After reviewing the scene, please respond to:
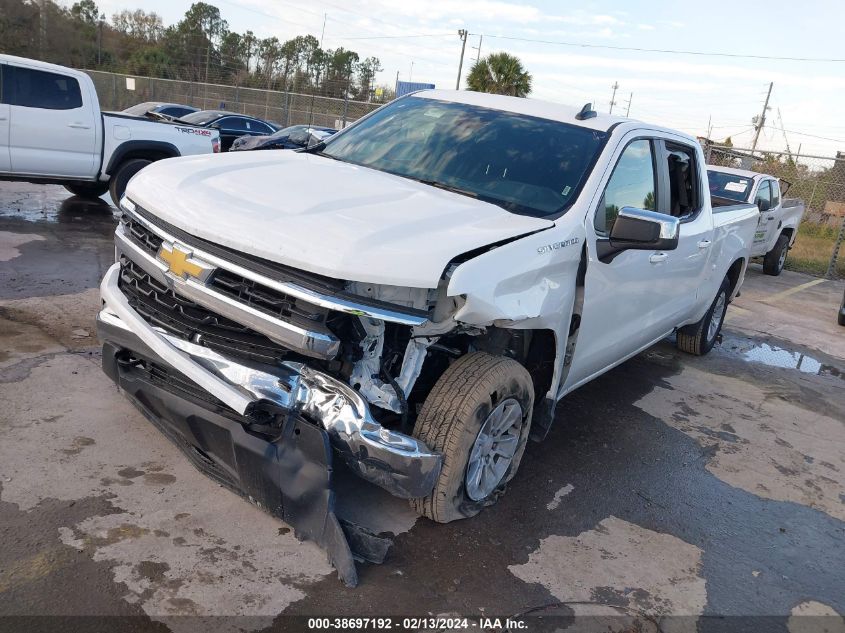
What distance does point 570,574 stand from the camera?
3115 mm

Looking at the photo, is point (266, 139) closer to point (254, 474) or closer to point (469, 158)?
point (469, 158)

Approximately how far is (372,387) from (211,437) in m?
0.71

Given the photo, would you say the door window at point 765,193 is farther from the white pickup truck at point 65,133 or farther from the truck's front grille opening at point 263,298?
the truck's front grille opening at point 263,298

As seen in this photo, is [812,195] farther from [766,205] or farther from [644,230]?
[644,230]

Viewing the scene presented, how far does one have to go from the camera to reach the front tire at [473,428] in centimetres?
300

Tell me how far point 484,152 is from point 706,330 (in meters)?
3.87

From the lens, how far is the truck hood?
263cm

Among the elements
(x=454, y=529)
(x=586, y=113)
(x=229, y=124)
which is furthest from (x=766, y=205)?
(x=229, y=124)

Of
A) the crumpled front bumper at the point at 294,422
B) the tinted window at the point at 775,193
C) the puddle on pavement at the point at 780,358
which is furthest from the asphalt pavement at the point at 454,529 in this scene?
the tinted window at the point at 775,193

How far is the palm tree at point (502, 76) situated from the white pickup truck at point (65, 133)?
2252 cm

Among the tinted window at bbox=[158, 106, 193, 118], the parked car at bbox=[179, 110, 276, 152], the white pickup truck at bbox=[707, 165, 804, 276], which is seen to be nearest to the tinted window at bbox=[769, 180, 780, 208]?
the white pickup truck at bbox=[707, 165, 804, 276]

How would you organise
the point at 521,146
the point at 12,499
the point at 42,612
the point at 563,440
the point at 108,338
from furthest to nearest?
the point at 563,440, the point at 521,146, the point at 108,338, the point at 12,499, the point at 42,612

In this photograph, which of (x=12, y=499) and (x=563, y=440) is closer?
(x=12, y=499)

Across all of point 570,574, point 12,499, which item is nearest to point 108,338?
point 12,499
